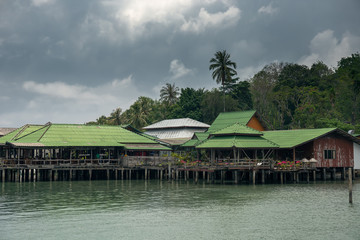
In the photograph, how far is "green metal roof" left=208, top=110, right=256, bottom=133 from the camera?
76.9m

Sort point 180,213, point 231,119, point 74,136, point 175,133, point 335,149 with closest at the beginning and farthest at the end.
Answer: point 180,213 → point 335,149 → point 74,136 → point 231,119 → point 175,133

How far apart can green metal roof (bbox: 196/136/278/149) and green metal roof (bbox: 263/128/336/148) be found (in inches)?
105

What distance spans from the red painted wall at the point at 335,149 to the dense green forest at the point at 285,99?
19178 mm

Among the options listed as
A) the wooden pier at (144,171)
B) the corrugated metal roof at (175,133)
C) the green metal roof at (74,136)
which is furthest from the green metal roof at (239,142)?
the corrugated metal roof at (175,133)

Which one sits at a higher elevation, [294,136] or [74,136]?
[74,136]

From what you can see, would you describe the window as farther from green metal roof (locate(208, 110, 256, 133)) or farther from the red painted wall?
green metal roof (locate(208, 110, 256, 133))

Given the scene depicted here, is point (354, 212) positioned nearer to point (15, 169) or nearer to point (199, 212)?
point (199, 212)

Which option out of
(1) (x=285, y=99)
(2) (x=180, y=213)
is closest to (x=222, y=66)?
(1) (x=285, y=99)

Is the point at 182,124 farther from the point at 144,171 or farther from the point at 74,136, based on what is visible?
the point at 74,136

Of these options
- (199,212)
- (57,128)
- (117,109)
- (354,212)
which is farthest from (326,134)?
(117,109)

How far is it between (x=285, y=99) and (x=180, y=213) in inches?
2747

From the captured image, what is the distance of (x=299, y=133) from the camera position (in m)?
63.9

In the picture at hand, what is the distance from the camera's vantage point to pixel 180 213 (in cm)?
3462

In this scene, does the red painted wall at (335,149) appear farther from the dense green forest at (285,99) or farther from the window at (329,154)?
the dense green forest at (285,99)
